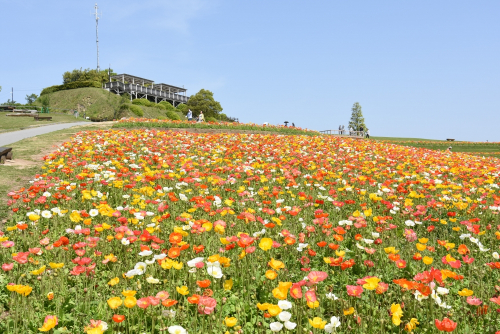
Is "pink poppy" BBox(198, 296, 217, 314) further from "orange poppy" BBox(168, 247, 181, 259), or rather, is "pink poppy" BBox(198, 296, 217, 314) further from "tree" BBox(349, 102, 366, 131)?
"tree" BBox(349, 102, 366, 131)

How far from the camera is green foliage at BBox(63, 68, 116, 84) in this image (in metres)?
60.8

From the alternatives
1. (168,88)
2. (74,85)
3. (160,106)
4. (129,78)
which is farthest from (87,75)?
(160,106)

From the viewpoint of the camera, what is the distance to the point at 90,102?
4934cm

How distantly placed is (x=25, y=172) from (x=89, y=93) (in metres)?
47.1

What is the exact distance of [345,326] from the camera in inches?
108

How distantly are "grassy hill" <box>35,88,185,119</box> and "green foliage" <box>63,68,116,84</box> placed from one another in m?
8.70

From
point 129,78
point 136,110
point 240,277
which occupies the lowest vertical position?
point 240,277

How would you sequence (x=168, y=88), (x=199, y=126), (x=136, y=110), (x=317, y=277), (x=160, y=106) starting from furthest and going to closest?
(x=168, y=88)
(x=160, y=106)
(x=136, y=110)
(x=199, y=126)
(x=317, y=277)

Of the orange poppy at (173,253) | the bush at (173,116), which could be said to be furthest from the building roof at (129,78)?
the orange poppy at (173,253)

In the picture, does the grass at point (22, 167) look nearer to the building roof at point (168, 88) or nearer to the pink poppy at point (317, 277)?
the pink poppy at point (317, 277)

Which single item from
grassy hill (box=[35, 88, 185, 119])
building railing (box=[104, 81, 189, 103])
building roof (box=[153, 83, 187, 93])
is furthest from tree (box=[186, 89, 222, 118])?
building roof (box=[153, 83, 187, 93])

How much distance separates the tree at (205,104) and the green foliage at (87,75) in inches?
734

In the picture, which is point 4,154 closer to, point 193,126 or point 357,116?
point 193,126

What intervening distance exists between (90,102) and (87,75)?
627 inches
